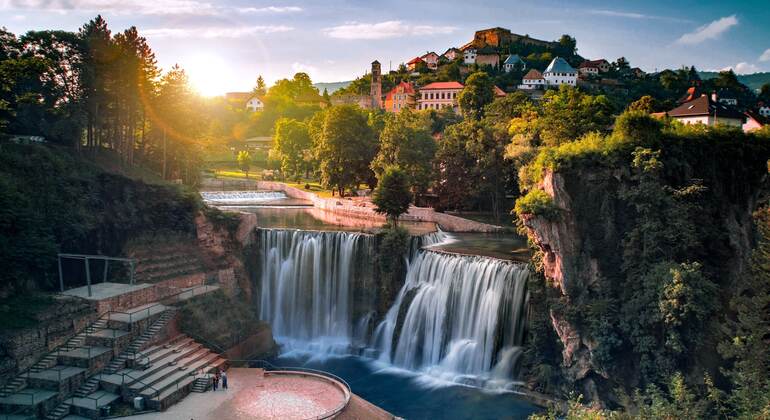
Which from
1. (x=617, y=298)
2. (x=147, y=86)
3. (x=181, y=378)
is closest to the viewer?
(x=181, y=378)

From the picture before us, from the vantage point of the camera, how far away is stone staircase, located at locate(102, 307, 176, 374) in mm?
23078

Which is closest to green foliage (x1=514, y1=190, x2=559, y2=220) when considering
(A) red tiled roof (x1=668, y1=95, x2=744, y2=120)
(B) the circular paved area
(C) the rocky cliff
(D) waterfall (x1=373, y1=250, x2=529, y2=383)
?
(C) the rocky cliff

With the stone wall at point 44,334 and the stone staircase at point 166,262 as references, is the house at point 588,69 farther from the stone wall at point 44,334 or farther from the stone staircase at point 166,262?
the stone wall at point 44,334

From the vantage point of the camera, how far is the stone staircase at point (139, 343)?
23078mm

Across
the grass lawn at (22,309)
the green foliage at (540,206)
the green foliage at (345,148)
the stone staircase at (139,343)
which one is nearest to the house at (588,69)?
the green foliage at (345,148)

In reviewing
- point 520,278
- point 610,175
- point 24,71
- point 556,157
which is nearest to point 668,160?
point 610,175

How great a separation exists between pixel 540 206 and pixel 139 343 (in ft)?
62.3

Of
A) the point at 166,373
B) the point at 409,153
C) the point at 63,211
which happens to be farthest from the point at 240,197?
the point at 166,373

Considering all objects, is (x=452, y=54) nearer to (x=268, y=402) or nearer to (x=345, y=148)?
(x=345, y=148)

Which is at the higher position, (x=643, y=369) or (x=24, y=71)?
(x=24, y=71)

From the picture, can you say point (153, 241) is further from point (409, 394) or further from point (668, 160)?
point (668, 160)

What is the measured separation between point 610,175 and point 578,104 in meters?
17.1

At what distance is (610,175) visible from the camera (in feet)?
90.3

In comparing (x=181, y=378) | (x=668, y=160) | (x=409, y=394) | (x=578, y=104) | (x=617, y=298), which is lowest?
(x=409, y=394)
